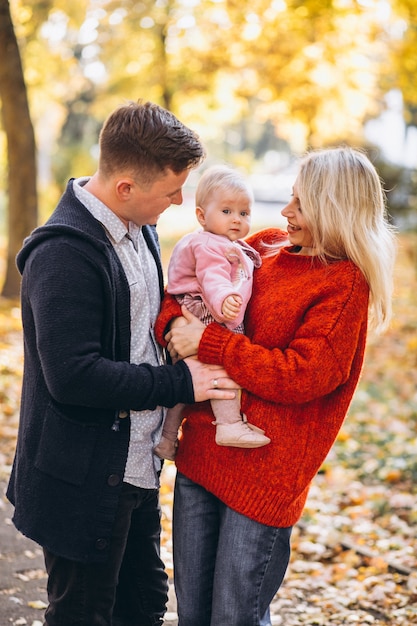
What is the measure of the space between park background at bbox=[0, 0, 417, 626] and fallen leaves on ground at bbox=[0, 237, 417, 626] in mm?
13

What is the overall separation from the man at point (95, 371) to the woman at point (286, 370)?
0.55 ft

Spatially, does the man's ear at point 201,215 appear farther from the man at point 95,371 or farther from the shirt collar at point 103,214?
the shirt collar at point 103,214

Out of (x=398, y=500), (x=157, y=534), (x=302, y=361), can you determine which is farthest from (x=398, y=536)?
(x=302, y=361)

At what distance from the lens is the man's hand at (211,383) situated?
265cm

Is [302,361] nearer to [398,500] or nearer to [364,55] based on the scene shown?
[398,500]

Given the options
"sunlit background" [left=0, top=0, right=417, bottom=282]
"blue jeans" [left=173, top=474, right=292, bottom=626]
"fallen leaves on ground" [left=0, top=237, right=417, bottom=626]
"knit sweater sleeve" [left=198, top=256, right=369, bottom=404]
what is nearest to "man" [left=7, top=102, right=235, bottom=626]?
"knit sweater sleeve" [left=198, top=256, right=369, bottom=404]

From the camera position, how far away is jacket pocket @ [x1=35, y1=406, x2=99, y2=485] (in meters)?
2.53

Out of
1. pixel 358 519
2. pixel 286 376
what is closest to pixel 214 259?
pixel 286 376

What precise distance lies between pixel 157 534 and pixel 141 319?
0.95 m

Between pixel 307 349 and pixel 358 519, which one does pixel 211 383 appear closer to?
pixel 307 349

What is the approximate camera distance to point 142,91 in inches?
768

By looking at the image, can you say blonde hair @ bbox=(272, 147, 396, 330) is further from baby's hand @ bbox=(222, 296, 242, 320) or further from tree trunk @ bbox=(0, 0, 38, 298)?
tree trunk @ bbox=(0, 0, 38, 298)

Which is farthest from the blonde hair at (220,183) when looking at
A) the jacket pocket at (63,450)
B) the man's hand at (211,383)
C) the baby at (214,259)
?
the jacket pocket at (63,450)

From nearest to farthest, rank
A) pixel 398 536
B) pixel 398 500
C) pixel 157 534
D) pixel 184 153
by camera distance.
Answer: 1. pixel 184 153
2. pixel 157 534
3. pixel 398 536
4. pixel 398 500
